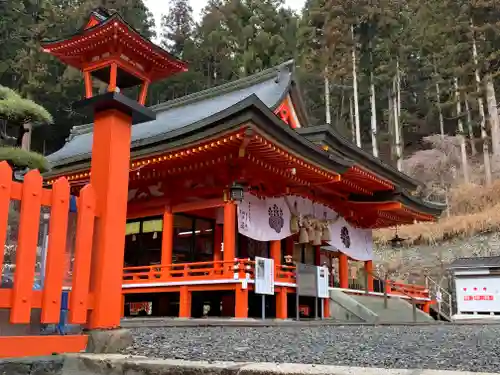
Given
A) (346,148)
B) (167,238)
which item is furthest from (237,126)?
(346,148)

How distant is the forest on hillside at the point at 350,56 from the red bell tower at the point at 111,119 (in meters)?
25.7

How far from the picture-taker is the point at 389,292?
54.7 feet

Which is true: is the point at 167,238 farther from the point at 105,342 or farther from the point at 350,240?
the point at 105,342

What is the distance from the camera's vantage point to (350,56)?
33.0 m

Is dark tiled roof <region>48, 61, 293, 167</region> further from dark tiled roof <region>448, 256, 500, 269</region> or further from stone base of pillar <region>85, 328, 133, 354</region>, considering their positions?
dark tiled roof <region>448, 256, 500, 269</region>

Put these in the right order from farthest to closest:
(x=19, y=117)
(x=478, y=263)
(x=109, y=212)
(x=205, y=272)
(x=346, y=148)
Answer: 1. (x=478, y=263)
2. (x=346, y=148)
3. (x=205, y=272)
4. (x=19, y=117)
5. (x=109, y=212)

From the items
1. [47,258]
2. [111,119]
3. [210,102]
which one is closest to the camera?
[47,258]

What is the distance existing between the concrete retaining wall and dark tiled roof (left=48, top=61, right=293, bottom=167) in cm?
1106

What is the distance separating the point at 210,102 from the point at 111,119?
1330 cm

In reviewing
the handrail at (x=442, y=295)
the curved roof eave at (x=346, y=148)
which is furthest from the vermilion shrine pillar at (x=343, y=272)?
the handrail at (x=442, y=295)

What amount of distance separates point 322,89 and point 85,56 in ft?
134

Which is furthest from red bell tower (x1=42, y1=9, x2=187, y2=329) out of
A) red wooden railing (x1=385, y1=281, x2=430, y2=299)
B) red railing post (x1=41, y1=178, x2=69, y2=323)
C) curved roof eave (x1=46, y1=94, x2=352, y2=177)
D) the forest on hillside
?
the forest on hillside

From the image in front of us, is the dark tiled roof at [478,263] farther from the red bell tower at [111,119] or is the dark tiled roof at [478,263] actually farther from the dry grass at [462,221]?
the red bell tower at [111,119]

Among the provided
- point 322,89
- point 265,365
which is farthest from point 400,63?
point 265,365
